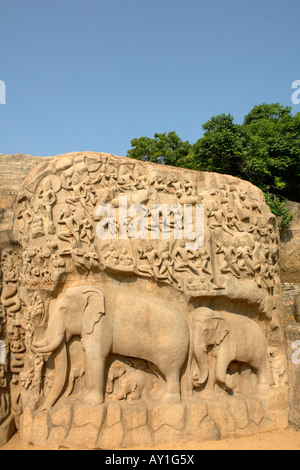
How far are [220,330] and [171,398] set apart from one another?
128 cm

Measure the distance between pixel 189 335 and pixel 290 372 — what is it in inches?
81.2

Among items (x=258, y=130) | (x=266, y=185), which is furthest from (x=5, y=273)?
(x=258, y=130)

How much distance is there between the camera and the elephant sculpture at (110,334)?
562 centimetres

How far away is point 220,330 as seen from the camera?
6109mm

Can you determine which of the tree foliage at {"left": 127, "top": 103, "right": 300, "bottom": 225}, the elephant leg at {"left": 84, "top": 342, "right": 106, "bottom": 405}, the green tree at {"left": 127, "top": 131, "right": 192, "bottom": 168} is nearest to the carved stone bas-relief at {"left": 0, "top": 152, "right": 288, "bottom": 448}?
the elephant leg at {"left": 84, "top": 342, "right": 106, "bottom": 405}

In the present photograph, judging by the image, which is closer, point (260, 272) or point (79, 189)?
point (79, 189)

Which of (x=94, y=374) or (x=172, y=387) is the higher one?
(x=94, y=374)

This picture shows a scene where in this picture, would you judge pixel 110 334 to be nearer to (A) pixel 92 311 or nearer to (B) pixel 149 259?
(A) pixel 92 311

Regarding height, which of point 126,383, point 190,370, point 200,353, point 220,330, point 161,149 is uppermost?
point 161,149

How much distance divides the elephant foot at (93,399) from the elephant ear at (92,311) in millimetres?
880

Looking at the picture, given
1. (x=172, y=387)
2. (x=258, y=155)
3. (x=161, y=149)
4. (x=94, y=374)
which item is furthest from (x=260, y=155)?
(x=94, y=374)

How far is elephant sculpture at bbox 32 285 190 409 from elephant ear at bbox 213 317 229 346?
55cm

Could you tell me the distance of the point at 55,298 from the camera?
596cm
